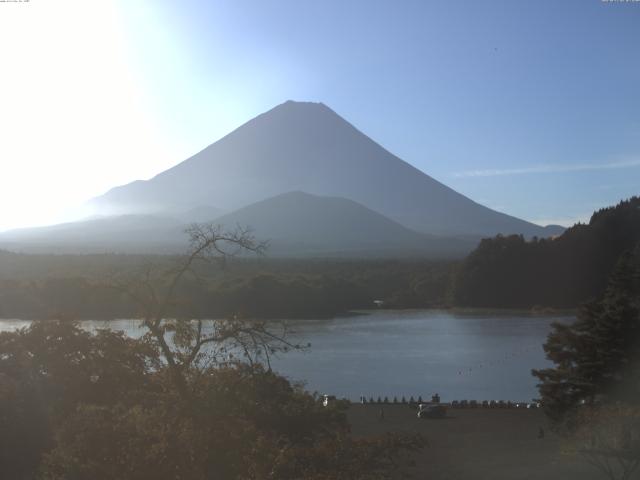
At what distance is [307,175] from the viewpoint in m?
86.9

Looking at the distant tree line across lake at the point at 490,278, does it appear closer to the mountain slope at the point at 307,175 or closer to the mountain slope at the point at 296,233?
the mountain slope at the point at 296,233

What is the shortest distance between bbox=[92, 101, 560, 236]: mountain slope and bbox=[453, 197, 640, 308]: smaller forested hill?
169 feet

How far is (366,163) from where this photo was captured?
88.6 metres

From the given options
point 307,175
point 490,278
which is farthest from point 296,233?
point 490,278

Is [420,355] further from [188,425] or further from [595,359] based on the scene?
[188,425]

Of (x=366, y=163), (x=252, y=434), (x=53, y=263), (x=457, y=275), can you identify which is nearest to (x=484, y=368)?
(x=457, y=275)

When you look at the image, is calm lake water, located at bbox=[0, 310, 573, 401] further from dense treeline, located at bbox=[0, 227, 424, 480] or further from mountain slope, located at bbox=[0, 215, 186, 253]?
mountain slope, located at bbox=[0, 215, 186, 253]

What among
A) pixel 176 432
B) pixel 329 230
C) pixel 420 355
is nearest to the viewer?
pixel 176 432

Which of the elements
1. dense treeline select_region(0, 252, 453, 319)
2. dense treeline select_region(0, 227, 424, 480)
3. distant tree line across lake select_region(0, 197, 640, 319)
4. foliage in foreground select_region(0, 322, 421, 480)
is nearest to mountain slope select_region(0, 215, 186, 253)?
dense treeline select_region(0, 252, 453, 319)

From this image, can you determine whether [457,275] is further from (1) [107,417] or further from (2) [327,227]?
(2) [327,227]

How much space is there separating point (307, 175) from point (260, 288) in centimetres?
6219

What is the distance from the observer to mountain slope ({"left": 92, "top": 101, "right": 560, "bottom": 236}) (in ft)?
273

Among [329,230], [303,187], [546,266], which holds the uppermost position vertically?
[303,187]

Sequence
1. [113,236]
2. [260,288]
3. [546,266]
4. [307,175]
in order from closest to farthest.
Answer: [260,288]
[546,266]
[113,236]
[307,175]
